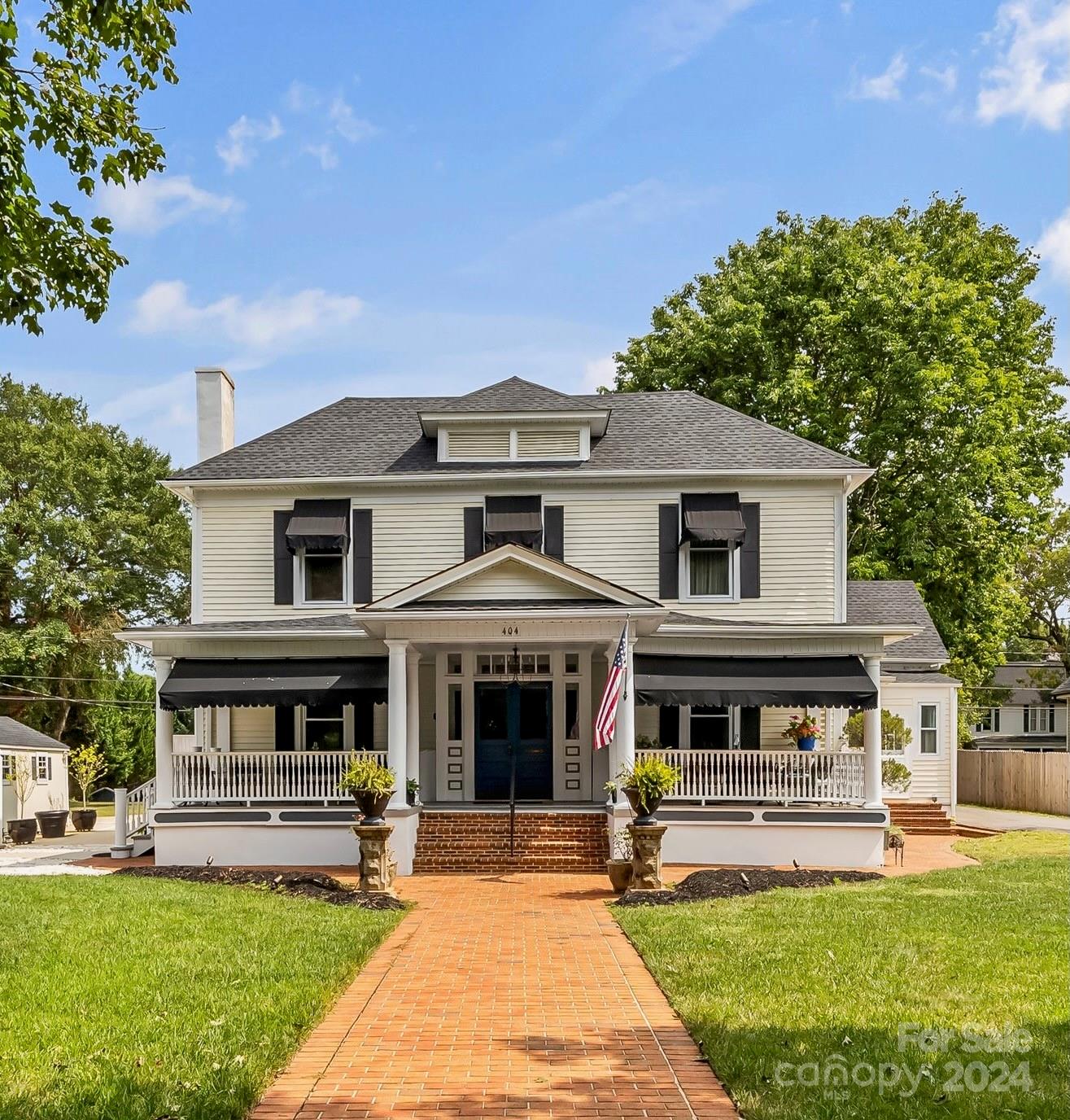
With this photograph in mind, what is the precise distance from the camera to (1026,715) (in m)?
59.6

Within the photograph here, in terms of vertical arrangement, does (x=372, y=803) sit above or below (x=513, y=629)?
below

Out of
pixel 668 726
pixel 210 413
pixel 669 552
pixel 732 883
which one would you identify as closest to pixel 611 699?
pixel 732 883

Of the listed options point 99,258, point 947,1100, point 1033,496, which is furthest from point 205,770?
point 1033,496

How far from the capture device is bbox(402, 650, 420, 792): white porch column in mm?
18578

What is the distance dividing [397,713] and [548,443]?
6.05m

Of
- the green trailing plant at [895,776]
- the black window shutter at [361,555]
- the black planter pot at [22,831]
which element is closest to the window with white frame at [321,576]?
the black window shutter at [361,555]

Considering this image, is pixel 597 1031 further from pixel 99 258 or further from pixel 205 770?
pixel 205 770

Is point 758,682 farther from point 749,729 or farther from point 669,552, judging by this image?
point 669,552

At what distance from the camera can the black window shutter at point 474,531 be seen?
20703 mm

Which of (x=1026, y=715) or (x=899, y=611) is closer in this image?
(x=899, y=611)

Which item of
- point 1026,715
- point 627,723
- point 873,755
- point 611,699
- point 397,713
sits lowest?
point 1026,715

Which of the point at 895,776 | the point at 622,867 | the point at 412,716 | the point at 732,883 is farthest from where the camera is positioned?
the point at 895,776

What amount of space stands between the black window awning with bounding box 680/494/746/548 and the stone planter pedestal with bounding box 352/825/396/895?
794 centimetres

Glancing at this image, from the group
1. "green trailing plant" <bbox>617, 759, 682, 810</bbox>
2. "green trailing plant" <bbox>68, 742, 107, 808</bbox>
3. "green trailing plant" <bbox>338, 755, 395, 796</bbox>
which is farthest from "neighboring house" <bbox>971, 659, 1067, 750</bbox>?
"green trailing plant" <bbox>338, 755, 395, 796</bbox>
